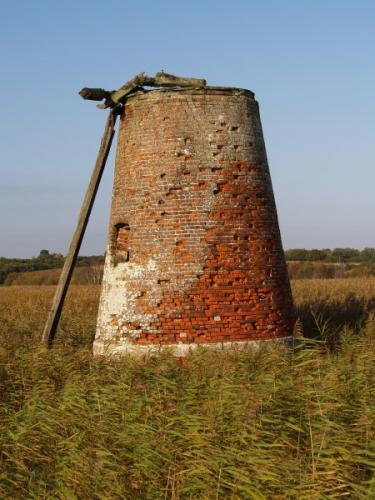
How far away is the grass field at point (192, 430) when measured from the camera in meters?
4.35

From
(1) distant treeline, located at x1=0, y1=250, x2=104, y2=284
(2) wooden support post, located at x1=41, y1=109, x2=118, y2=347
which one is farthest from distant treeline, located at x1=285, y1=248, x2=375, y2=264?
(2) wooden support post, located at x1=41, y1=109, x2=118, y2=347

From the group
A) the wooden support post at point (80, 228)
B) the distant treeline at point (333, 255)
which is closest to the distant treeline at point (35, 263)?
the distant treeline at point (333, 255)

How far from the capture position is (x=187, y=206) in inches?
336

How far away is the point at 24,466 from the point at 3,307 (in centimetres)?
1296

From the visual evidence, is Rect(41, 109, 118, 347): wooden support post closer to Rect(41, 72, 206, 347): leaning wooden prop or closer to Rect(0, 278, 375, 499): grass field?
Rect(41, 72, 206, 347): leaning wooden prop

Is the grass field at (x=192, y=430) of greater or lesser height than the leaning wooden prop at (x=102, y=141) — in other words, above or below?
below

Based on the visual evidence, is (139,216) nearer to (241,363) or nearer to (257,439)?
(241,363)

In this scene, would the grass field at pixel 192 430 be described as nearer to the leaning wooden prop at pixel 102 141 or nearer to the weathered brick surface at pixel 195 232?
the weathered brick surface at pixel 195 232

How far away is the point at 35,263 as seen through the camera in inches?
1684

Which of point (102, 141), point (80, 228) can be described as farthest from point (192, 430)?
point (102, 141)

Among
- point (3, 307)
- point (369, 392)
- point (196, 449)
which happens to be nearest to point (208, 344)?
point (369, 392)

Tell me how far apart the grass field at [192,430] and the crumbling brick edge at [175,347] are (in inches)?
26.5

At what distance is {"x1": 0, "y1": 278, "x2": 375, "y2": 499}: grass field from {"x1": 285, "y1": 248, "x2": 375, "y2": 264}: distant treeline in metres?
36.8

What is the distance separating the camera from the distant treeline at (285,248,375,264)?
44.6m
